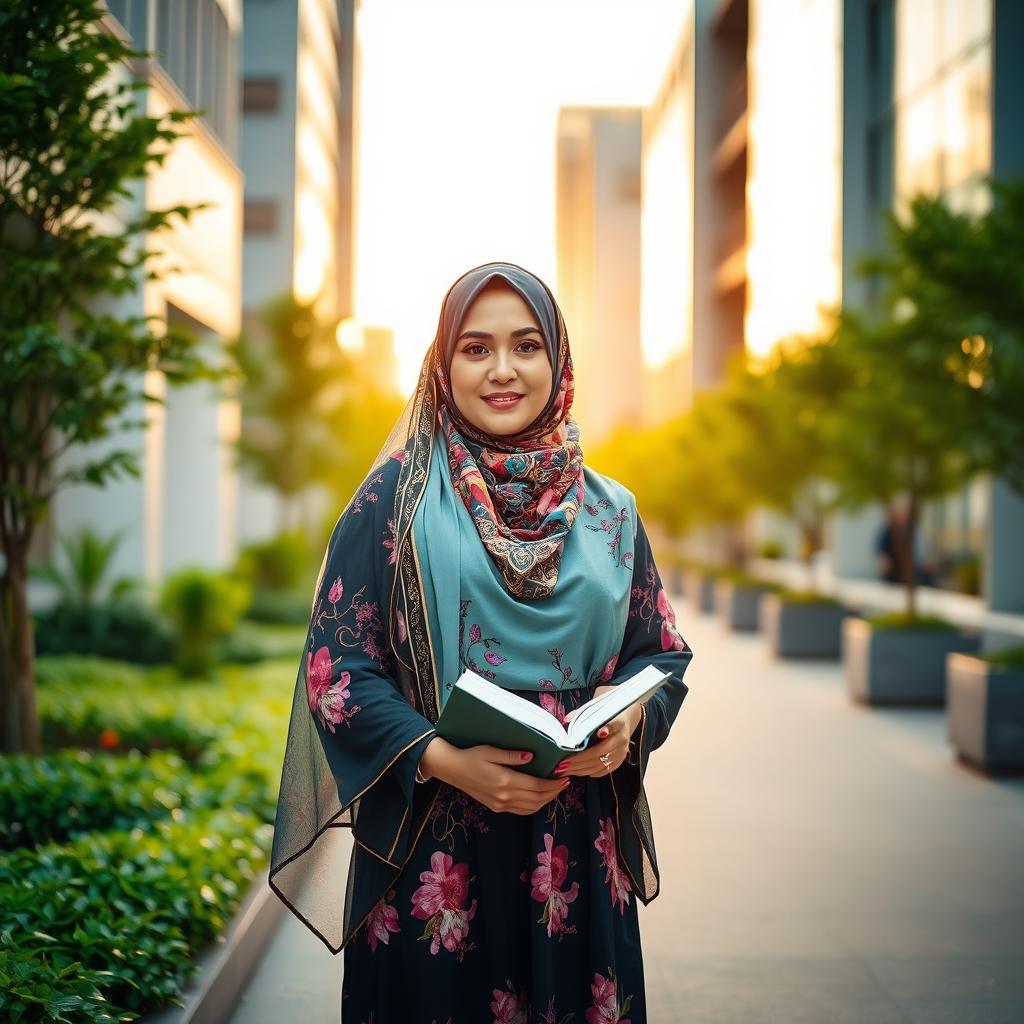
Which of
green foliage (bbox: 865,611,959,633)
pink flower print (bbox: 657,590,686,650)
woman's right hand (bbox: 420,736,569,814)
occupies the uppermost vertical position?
pink flower print (bbox: 657,590,686,650)

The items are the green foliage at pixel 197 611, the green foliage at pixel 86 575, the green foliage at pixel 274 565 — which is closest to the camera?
the green foliage at pixel 197 611

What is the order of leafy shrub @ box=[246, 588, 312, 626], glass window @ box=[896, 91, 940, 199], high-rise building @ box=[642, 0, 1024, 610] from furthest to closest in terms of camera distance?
glass window @ box=[896, 91, 940, 199]
leafy shrub @ box=[246, 588, 312, 626]
high-rise building @ box=[642, 0, 1024, 610]

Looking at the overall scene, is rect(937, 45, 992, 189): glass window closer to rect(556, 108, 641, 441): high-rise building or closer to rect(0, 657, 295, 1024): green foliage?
rect(0, 657, 295, 1024): green foliage

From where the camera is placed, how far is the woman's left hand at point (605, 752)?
7.14ft

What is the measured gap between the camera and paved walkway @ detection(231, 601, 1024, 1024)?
4.12 metres

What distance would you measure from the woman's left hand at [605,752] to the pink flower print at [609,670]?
0.19m

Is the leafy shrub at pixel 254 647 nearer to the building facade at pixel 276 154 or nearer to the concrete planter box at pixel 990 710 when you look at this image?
the concrete planter box at pixel 990 710

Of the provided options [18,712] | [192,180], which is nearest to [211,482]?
[192,180]

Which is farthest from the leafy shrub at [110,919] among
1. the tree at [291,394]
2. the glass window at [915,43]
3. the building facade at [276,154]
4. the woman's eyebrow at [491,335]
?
the building facade at [276,154]

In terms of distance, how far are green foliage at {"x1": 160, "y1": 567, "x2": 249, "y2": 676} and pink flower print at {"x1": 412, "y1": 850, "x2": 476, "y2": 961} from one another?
8553mm

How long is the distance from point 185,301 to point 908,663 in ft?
31.9

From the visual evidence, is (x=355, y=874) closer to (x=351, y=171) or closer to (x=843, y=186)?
(x=843, y=186)

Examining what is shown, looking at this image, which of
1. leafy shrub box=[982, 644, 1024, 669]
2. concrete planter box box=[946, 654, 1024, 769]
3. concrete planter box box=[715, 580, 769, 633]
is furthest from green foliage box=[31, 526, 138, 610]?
concrete planter box box=[715, 580, 769, 633]

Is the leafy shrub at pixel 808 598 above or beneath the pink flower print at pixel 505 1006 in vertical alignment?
beneath
